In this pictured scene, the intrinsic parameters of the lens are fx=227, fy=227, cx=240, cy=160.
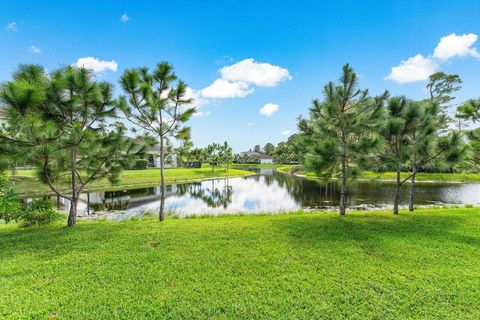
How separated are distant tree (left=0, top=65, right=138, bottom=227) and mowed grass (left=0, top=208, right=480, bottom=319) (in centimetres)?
198

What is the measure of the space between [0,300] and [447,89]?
36122 mm

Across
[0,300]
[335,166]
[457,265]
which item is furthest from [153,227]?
[457,265]

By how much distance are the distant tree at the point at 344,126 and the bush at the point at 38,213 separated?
27.1 ft

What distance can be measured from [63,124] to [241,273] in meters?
6.57

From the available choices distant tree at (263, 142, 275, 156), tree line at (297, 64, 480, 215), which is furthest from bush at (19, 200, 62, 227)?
distant tree at (263, 142, 275, 156)

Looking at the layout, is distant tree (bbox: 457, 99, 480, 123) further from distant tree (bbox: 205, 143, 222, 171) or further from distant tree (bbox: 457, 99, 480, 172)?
distant tree (bbox: 205, 143, 222, 171)

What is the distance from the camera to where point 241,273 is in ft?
13.6

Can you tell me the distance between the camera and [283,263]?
14.9ft

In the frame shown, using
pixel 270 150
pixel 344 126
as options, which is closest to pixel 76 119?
pixel 344 126

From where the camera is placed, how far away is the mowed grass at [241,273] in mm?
3207

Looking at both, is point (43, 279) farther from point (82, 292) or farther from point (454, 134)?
point (454, 134)

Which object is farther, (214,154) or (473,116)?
(214,154)

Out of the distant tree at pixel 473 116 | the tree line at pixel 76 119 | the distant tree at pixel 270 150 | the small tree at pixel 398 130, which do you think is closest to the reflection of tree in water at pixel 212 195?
the tree line at pixel 76 119

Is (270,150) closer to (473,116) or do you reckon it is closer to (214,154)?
(214,154)
